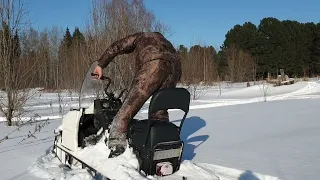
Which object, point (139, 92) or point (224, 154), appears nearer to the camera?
point (139, 92)

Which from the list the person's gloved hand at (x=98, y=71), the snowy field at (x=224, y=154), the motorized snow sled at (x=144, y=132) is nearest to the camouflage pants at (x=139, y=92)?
the motorized snow sled at (x=144, y=132)

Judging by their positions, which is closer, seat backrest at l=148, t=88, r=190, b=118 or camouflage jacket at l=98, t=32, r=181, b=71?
seat backrest at l=148, t=88, r=190, b=118

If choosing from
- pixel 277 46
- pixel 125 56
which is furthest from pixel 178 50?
pixel 277 46

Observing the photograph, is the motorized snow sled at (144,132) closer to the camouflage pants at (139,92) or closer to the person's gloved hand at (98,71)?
the camouflage pants at (139,92)

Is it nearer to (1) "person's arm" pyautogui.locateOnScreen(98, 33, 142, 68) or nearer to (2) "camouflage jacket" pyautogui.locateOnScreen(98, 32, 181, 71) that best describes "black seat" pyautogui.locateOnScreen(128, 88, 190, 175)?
(2) "camouflage jacket" pyautogui.locateOnScreen(98, 32, 181, 71)

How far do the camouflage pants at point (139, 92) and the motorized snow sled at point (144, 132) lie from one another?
0.11 meters

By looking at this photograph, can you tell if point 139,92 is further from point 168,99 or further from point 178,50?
point 178,50

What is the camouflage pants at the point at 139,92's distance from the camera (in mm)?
3947

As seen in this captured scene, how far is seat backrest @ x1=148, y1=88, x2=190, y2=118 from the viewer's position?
345cm

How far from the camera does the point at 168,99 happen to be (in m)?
3.52

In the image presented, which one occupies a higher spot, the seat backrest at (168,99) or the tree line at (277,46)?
the tree line at (277,46)

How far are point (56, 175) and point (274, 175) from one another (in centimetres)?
276

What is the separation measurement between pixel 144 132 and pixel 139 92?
50 centimetres

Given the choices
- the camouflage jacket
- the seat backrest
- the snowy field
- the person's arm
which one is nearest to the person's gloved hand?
the person's arm
